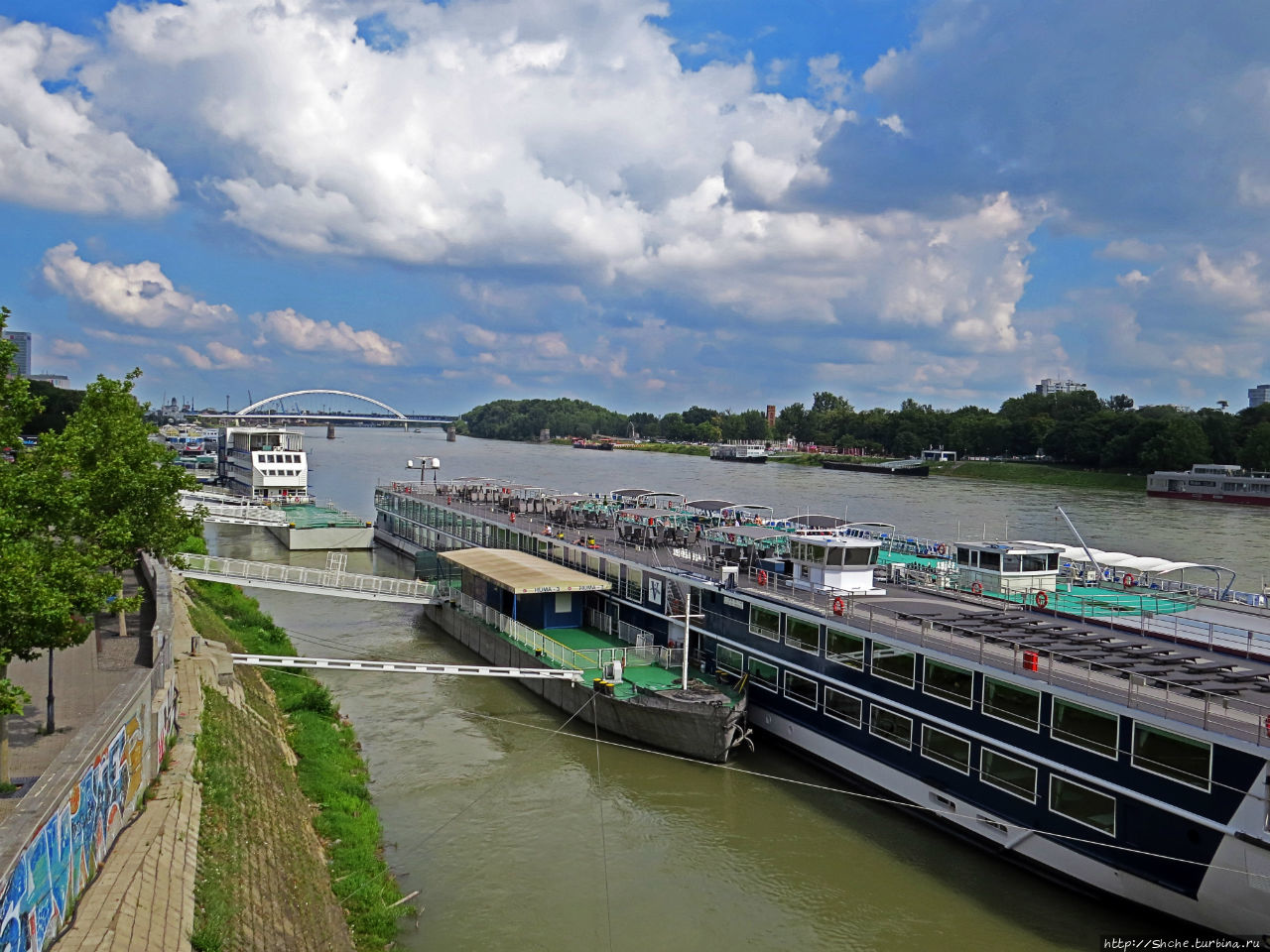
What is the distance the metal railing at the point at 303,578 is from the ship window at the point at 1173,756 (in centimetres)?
3032

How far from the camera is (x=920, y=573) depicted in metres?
31.7

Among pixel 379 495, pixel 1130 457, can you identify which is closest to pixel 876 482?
pixel 1130 457

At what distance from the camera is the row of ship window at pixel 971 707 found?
17188 mm

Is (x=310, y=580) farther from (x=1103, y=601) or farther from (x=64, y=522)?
(x=1103, y=601)

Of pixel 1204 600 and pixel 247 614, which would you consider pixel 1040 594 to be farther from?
pixel 247 614

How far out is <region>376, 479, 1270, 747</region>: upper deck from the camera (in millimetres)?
18172

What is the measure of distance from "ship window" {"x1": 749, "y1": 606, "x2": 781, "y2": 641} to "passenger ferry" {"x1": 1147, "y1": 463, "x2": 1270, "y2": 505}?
306 ft

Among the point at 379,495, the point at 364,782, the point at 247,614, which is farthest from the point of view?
the point at 379,495

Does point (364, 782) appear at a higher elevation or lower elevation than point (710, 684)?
lower

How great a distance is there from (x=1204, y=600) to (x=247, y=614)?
35097mm

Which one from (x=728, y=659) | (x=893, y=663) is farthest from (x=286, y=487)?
(x=893, y=663)

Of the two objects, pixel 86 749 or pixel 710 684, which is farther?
pixel 710 684

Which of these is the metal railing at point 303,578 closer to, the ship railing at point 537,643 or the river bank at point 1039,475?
the ship railing at point 537,643

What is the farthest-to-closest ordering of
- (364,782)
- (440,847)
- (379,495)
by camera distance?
(379,495)
(364,782)
(440,847)
